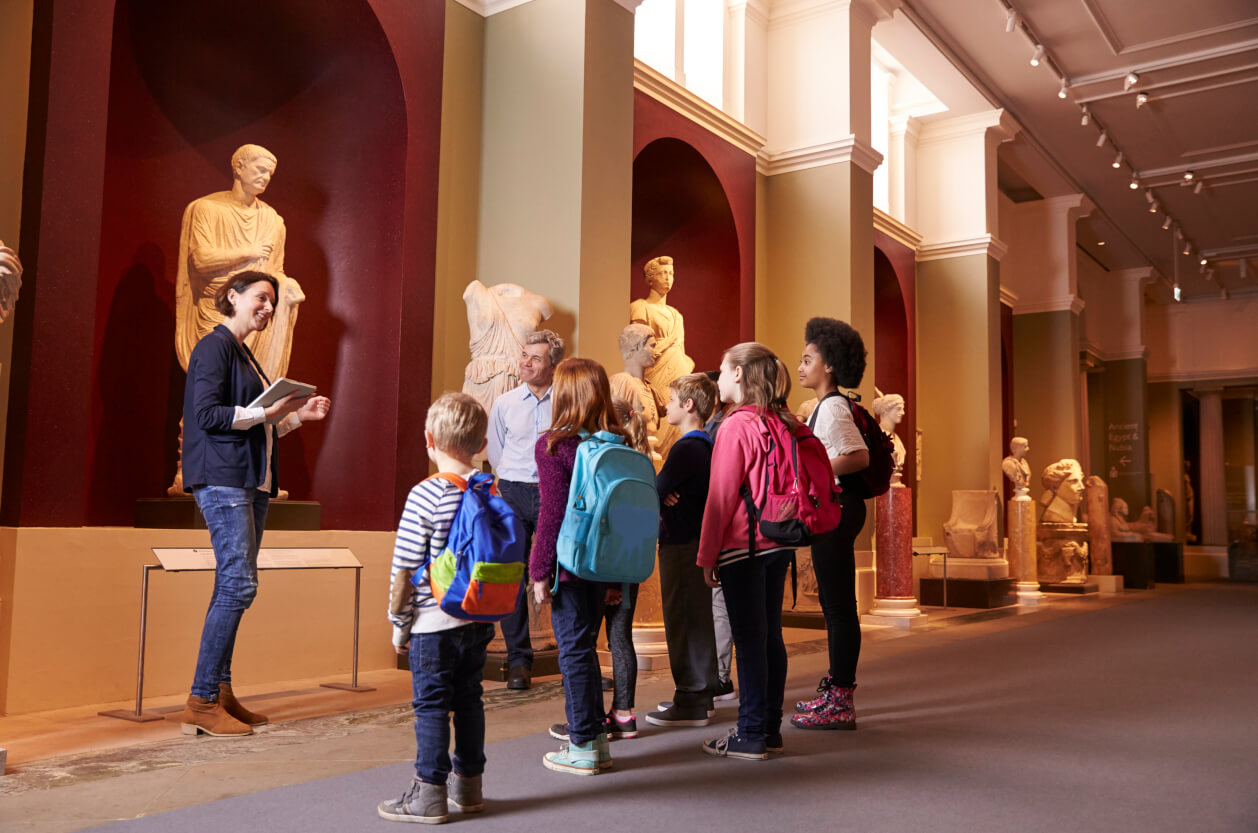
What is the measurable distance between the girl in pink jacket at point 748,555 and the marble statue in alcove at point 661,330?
4.52 meters

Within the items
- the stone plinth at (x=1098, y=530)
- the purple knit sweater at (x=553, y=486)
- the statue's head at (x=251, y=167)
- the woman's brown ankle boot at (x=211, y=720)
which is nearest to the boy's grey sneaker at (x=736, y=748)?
the purple knit sweater at (x=553, y=486)

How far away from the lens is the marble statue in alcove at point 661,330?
8148 mm

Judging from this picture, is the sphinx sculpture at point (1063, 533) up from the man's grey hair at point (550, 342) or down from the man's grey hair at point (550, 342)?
down

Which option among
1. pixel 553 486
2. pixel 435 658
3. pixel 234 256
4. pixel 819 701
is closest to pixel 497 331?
pixel 234 256

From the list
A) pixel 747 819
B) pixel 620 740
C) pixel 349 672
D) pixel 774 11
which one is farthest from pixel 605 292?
pixel 774 11

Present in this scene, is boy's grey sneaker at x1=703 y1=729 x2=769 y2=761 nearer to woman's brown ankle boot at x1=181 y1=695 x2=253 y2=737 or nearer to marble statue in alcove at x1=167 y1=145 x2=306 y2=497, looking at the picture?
woman's brown ankle boot at x1=181 y1=695 x2=253 y2=737

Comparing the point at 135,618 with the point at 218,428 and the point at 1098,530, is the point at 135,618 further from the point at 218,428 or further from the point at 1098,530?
the point at 1098,530

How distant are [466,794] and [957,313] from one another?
38.0 ft

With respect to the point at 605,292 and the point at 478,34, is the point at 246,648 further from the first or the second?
the point at 478,34

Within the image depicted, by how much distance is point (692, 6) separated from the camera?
973 centimetres

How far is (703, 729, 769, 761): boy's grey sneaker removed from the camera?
11.4 ft

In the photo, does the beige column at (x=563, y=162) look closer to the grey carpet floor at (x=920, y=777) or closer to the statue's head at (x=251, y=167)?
the statue's head at (x=251, y=167)

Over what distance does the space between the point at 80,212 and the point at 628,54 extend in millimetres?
3604

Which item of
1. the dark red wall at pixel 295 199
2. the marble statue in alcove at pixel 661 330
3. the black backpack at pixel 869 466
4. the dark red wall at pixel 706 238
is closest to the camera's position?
the black backpack at pixel 869 466
